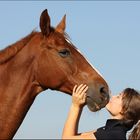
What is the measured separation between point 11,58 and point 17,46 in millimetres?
242

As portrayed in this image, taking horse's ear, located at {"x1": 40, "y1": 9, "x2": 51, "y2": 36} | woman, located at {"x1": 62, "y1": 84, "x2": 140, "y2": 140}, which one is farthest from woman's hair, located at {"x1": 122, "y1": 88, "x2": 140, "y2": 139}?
horse's ear, located at {"x1": 40, "y1": 9, "x2": 51, "y2": 36}

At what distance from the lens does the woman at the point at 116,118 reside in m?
4.05

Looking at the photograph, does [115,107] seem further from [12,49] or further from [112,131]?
[12,49]

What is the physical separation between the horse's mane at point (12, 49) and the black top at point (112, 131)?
232cm

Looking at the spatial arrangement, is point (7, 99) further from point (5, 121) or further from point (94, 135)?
point (94, 135)

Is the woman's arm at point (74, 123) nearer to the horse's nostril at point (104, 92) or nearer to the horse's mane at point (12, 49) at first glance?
the horse's nostril at point (104, 92)

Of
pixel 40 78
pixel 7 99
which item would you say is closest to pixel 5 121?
pixel 7 99

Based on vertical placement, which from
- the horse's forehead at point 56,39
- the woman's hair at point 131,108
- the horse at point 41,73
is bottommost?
the woman's hair at point 131,108

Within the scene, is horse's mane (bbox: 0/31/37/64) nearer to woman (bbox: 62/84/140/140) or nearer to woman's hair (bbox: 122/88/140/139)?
woman (bbox: 62/84/140/140)

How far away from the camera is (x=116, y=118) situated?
4.25m

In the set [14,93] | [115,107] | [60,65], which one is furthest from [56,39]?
Answer: [115,107]

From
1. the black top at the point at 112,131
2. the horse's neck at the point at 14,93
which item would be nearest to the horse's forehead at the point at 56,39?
the horse's neck at the point at 14,93

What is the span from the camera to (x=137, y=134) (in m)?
4.37

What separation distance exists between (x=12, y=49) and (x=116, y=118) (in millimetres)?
2433
